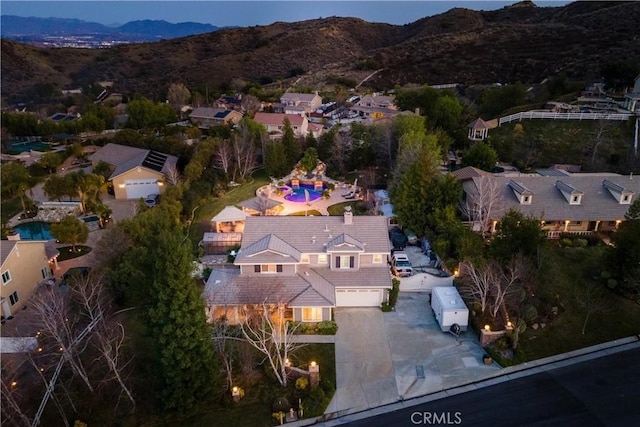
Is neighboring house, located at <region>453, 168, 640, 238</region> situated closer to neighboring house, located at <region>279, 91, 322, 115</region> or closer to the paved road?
the paved road

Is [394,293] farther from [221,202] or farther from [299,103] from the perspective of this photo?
[299,103]

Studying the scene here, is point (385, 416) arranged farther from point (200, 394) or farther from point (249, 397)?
point (200, 394)

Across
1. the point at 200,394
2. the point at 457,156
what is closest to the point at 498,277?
the point at 200,394

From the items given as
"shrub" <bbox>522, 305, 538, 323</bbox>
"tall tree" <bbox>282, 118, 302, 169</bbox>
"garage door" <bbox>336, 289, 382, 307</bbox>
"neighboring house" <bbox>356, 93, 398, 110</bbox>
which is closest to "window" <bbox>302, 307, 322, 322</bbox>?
"garage door" <bbox>336, 289, 382, 307</bbox>

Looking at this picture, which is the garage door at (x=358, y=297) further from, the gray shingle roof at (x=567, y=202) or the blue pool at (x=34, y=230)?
the blue pool at (x=34, y=230)

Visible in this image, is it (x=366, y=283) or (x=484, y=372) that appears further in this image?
(x=366, y=283)
